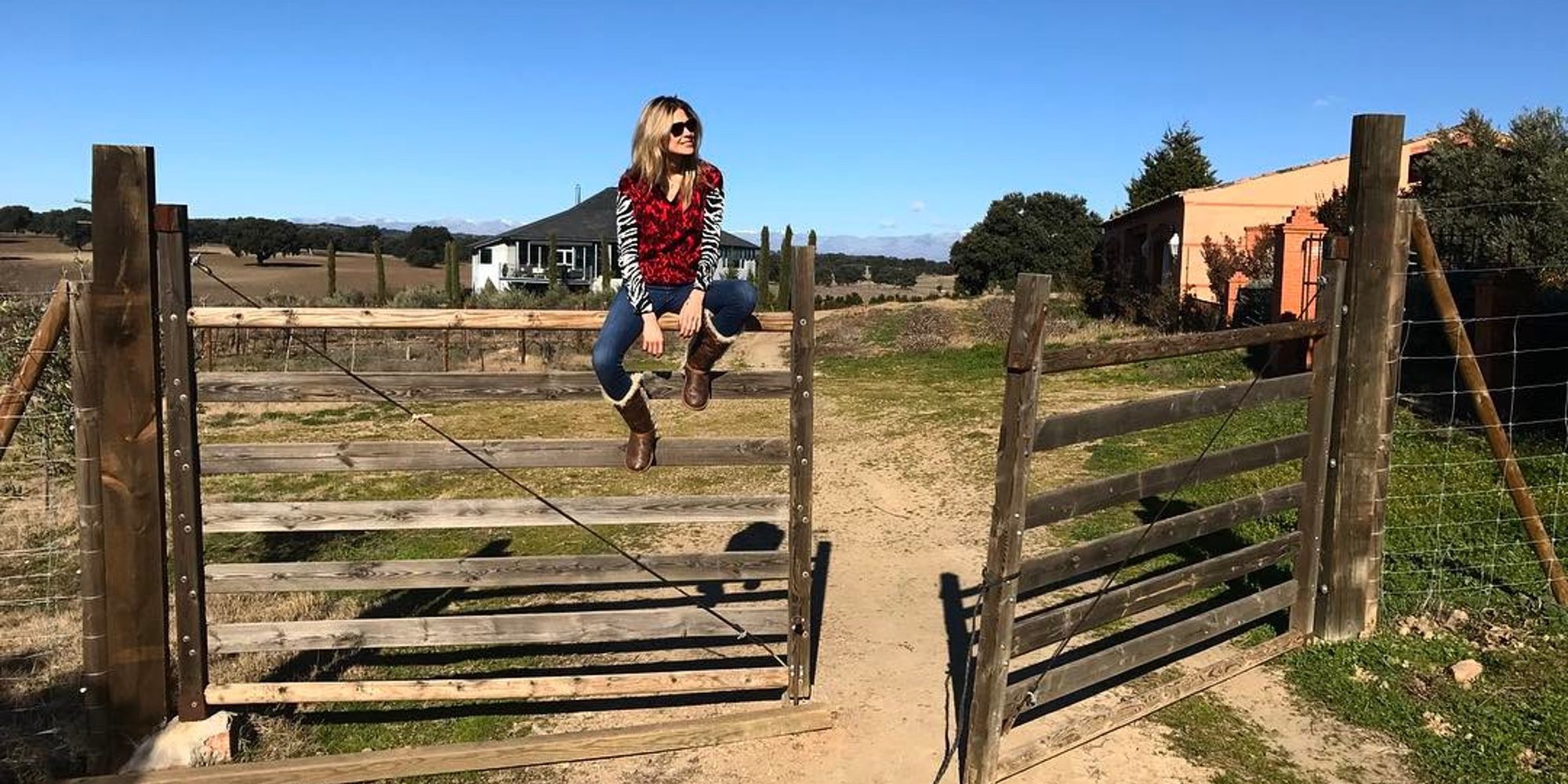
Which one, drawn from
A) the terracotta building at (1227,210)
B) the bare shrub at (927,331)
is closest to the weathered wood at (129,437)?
the bare shrub at (927,331)

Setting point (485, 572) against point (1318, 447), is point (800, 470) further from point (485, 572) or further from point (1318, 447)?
point (1318, 447)

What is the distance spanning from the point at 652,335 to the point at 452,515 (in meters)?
1.26

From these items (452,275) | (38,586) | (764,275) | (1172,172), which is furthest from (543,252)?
(38,586)

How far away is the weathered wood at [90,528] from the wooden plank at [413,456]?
41 cm

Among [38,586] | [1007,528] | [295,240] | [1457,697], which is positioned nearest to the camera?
[1007,528]

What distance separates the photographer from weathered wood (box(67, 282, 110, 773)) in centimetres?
414

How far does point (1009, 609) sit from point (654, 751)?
1.71 metres

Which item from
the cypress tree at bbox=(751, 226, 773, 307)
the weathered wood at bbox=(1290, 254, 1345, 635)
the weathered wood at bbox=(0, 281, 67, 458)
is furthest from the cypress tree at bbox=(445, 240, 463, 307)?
the weathered wood at bbox=(1290, 254, 1345, 635)

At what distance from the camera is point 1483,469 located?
27.9 feet

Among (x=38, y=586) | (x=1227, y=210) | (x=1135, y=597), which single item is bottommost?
(x=38, y=586)

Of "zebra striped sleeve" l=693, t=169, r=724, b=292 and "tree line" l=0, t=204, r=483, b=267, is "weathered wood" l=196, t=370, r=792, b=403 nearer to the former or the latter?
"zebra striped sleeve" l=693, t=169, r=724, b=292

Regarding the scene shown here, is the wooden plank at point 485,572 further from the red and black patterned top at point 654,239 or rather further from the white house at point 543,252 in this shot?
the white house at point 543,252

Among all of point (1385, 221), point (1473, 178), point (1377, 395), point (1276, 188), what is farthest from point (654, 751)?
point (1276, 188)

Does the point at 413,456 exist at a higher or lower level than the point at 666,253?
lower
